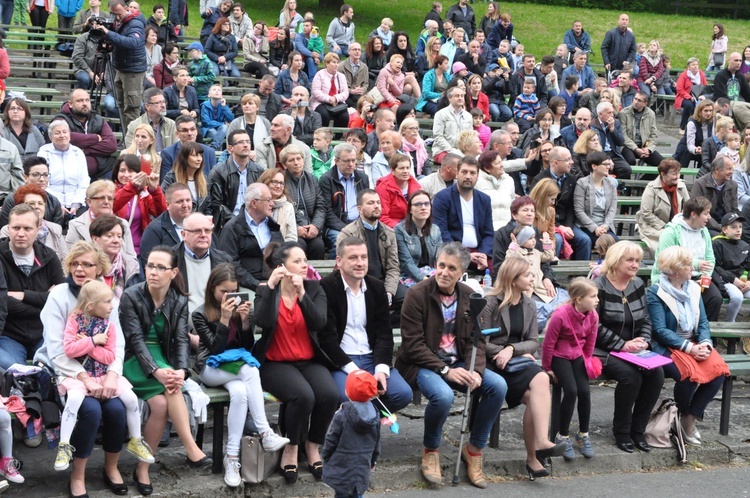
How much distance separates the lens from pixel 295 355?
282 inches

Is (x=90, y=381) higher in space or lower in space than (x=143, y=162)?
lower

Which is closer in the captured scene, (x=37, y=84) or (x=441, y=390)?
(x=441, y=390)

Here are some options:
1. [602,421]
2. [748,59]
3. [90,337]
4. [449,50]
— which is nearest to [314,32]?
[449,50]

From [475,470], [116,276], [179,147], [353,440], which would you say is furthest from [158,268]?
[179,147]

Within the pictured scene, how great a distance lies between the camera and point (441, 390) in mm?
7102

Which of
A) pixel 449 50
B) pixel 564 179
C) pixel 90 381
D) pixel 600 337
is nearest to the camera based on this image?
pixel 90 381

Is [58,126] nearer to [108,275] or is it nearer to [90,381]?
[108,275]

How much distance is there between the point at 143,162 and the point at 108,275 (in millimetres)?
2206

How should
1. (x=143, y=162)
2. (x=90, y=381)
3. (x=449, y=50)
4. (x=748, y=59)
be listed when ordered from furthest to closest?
(x=748, y=59), (x=449, y=50), (x=143, y=162), (x=90, y=381)

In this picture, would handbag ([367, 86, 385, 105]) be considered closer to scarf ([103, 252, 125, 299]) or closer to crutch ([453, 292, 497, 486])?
scarf ([103, 252, 125, 299])

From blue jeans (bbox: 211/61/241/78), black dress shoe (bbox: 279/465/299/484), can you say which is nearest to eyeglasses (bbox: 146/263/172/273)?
black dress shoe (bbox: 279/465/299/484)

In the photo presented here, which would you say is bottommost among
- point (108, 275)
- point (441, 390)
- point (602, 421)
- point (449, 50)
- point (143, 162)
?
point (602, 421)

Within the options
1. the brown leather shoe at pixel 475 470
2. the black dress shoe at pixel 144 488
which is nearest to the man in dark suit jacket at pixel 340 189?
the brown leather shoe at pixel 475 470

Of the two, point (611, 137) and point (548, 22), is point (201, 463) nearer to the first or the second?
point (611, 137)
